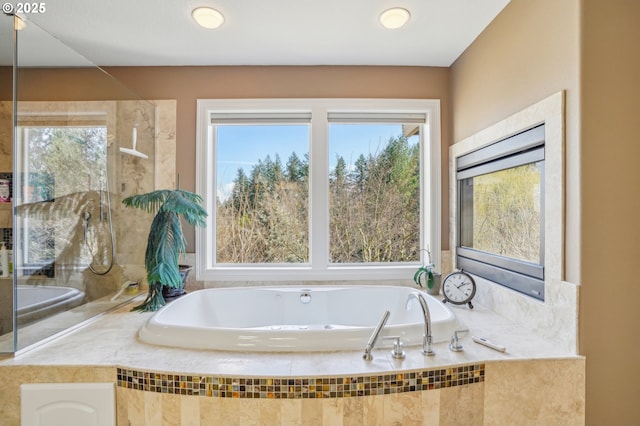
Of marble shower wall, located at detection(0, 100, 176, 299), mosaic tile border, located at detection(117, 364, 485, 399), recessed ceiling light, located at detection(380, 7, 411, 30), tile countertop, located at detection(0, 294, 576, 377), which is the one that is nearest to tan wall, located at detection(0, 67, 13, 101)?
marble shower wall, located at detection(0, 100, 176, 299)

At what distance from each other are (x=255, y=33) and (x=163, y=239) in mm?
1500

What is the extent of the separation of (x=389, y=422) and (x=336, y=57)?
2.31 meters

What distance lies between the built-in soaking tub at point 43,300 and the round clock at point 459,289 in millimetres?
2412

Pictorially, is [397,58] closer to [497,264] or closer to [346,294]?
[497,264]

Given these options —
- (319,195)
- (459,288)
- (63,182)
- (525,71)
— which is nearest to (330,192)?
(319,195)

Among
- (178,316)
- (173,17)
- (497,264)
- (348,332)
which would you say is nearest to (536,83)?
(497,264)

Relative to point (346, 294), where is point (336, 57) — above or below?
above

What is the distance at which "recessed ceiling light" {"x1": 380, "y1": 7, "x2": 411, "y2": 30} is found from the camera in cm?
183

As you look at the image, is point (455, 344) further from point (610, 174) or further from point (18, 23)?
point (18, 23)

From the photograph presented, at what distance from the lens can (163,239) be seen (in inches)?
81.9

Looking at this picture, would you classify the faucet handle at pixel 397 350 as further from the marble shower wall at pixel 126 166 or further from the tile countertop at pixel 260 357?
the marble shower wall at pixel 126 166

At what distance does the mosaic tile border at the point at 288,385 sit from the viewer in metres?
1.22

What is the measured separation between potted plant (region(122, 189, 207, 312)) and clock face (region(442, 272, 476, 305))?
1767mm

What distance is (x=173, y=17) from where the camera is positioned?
1.89 meters
